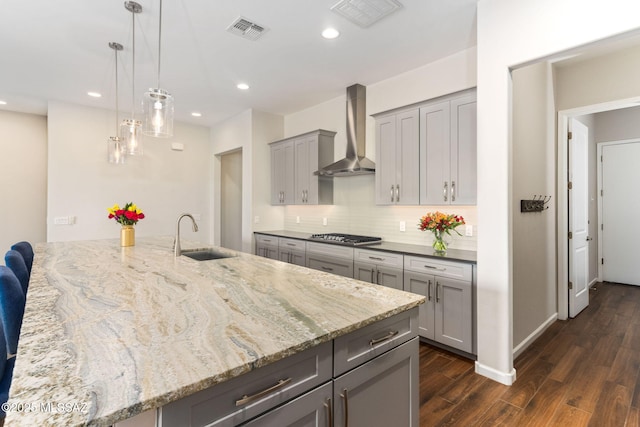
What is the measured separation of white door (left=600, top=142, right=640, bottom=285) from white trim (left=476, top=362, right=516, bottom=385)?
4.38 metres

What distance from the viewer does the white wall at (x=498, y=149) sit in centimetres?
212

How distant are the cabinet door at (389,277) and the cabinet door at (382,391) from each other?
1.62m

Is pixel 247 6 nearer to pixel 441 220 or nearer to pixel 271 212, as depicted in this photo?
pixel 441 220

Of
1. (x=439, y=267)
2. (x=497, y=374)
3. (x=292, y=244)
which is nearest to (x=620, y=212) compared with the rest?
(x=439, y=267)

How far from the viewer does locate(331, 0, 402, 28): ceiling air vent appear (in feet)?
7.79

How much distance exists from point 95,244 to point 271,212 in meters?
2.62

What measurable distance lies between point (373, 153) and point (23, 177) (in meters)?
5.79

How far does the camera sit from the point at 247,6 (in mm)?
2447

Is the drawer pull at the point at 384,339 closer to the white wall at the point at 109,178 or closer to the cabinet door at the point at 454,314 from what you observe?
the cabinet door at the point at 454,314

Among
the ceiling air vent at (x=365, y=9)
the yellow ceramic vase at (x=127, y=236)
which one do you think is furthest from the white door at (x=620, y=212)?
the yellow ceramic vase at (x=127, y=236)

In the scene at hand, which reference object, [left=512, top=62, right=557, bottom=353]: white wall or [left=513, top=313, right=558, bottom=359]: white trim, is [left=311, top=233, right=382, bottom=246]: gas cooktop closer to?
[left=512, top=62, right=557, bottom=353]: white wall

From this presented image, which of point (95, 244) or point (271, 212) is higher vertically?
point (271, 212)

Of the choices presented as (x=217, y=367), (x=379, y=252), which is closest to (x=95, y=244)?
(x=379, y=252)

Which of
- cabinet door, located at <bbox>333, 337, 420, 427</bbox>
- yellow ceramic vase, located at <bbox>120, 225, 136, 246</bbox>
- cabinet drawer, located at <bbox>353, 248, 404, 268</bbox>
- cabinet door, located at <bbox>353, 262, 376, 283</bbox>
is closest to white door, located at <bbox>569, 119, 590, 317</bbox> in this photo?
cabinet drawer, located at <bbox>353, 248, 404, 268</bbox>
